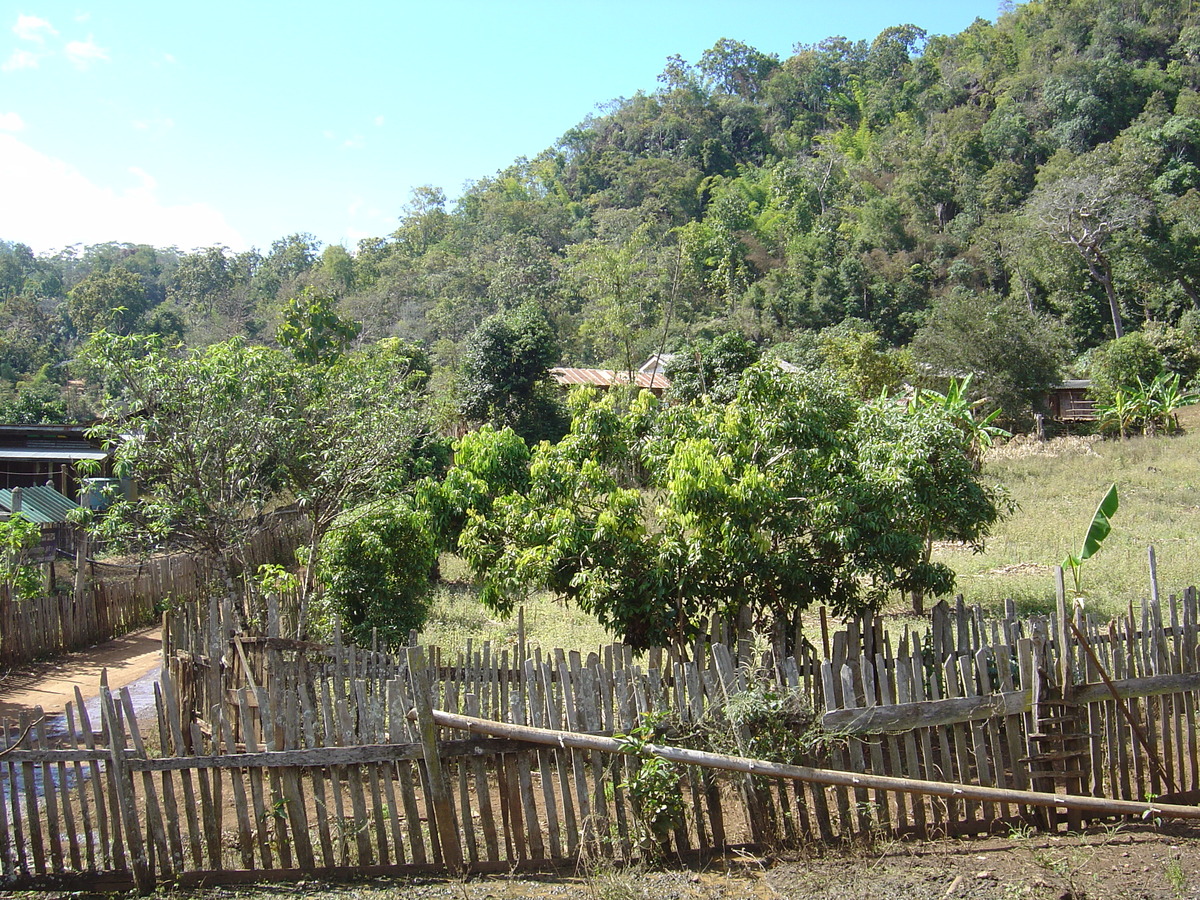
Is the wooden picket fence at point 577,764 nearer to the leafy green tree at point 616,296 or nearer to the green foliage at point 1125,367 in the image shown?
the green foliage at point 1125,367

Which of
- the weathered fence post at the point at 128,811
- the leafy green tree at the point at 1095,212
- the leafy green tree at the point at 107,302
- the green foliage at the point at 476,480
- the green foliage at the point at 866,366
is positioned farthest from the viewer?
the leafy green tree at the point at 107,302

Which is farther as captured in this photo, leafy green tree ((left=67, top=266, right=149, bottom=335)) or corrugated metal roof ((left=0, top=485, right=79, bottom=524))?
leafy green tree ((left=67, top=266, right=149, bottom=335))

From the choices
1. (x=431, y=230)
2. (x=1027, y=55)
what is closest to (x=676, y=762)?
(x=1027, y=55)

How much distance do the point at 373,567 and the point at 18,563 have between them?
6.65 m

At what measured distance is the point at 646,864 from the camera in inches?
212

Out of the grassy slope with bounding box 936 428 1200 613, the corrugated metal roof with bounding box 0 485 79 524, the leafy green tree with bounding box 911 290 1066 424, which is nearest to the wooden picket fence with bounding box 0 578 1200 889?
the grassy slope with bounding box 936 428 1200 613

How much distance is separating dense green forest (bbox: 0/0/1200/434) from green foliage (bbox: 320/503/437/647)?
17681mm

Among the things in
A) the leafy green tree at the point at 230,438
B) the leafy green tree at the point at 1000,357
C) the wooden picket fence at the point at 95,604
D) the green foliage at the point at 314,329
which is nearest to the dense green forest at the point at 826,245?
the leafy green tree at the point at 1000,357

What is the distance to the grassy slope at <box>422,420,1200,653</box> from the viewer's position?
12906 millimetres

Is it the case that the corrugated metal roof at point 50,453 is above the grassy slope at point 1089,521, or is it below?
above

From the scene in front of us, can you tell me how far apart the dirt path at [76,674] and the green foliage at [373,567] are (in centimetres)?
269

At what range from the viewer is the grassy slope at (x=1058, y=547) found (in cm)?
1291

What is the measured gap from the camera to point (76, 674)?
11734 mm

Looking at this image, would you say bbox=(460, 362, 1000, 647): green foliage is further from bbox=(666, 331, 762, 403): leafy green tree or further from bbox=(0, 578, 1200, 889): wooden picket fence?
bbox=(666, 331, 762, 403): leafy green tree
